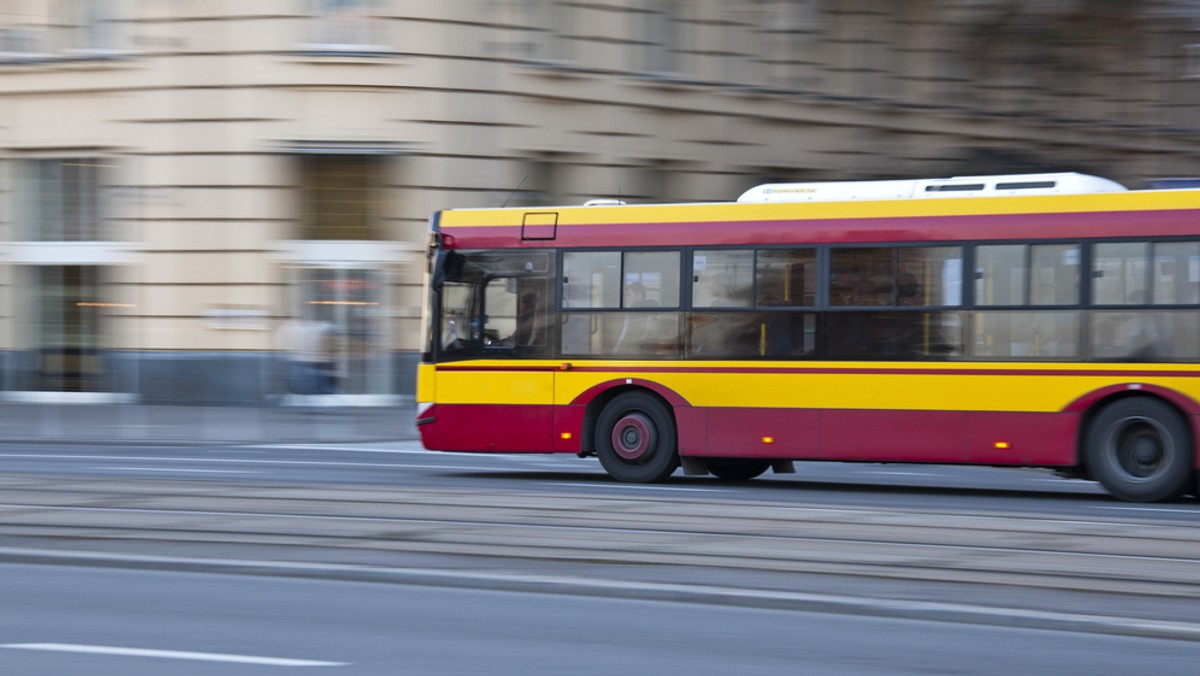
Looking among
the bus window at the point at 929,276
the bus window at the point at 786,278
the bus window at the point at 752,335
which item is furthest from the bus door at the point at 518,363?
the bus window at the point at 929,276

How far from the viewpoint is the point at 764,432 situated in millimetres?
13922

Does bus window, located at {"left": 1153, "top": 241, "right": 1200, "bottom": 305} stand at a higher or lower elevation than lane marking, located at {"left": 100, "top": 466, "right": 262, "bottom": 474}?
higher

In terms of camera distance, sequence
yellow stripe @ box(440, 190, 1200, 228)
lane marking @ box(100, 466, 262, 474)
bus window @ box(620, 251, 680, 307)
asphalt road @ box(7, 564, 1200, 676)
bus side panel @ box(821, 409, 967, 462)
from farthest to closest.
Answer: lane marking @ box(100, 466, 262, 474) < bus window @ box(620, 251, 680, 307) < bus side panel @ box(821, 409, 967, 462) < yellow stripe @ box(440, 190, 1200, 228) < asphalt road @ box(7, 564, 1200, 676)

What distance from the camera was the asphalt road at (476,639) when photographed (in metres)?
6.18

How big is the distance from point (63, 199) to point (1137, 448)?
1885cm

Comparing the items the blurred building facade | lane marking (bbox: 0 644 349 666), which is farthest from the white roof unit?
the blurred building facade

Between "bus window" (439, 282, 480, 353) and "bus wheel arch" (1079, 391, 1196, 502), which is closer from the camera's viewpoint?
"bus wheel arch" (1079, 391, 1196, 502)

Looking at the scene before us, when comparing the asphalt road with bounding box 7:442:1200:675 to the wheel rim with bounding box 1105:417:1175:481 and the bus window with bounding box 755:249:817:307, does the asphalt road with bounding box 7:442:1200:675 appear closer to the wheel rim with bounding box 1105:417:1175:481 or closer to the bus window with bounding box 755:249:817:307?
the wheel rim with bounding box 1105:417:1175:481

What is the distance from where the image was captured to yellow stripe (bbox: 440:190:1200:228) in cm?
1288

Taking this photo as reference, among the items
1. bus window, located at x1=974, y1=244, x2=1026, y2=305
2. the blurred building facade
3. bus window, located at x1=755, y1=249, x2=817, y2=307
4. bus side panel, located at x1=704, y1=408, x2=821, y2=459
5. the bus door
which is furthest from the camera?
the blurred building facade

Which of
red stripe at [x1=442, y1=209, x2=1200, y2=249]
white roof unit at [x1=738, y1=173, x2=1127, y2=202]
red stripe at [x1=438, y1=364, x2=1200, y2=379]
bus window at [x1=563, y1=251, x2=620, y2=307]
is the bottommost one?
red stripe at [x1=438, y1=364, x2=1200, y2=379]

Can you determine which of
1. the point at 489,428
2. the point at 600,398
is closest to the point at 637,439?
the point at 600,398

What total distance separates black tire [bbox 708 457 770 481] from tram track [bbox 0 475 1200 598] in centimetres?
268

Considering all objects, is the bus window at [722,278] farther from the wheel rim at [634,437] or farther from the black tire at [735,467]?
the black tire at [735,467]
